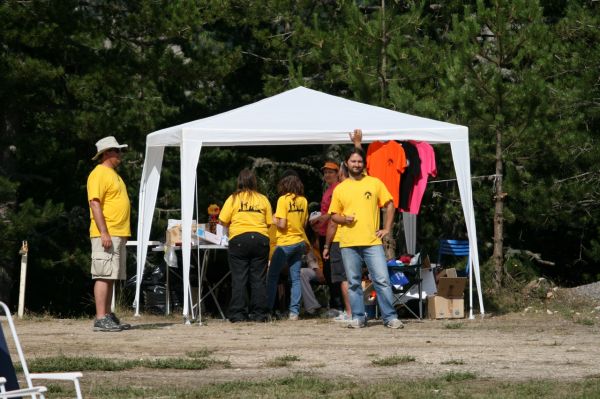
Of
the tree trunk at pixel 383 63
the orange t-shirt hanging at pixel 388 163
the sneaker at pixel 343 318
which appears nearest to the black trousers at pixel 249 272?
the sneaker at pixel 343 318

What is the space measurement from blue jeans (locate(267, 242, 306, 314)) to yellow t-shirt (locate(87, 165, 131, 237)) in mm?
2174

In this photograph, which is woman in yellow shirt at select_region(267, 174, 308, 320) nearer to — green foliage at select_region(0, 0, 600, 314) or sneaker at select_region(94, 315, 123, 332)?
sneaker at select_region(94, 315, 123, 332)

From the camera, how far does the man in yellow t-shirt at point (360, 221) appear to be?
37.5 ft

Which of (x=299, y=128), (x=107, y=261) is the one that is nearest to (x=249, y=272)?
(x=299, y=128)

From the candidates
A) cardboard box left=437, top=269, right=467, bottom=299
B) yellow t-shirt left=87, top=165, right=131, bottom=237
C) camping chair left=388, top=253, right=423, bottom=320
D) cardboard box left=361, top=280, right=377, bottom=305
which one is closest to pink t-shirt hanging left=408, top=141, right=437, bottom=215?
camping chair left=388, top=253, right=423, bottom=320

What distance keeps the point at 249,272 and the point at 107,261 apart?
2025mm

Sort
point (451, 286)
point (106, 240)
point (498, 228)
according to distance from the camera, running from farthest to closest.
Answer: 1. point (498, 228)
2. point (451, 286)
3. point (106, 240)

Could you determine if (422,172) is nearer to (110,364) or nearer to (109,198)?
(109,198)

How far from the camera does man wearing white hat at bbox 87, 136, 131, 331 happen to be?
11.1m

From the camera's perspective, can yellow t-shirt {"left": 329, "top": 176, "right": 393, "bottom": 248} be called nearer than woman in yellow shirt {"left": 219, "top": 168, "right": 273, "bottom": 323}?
Yes

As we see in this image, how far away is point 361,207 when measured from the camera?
1142 centimetres

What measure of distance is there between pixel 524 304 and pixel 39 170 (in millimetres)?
11587

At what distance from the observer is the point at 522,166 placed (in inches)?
714

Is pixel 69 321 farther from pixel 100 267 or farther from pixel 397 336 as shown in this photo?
pixel 397 336
